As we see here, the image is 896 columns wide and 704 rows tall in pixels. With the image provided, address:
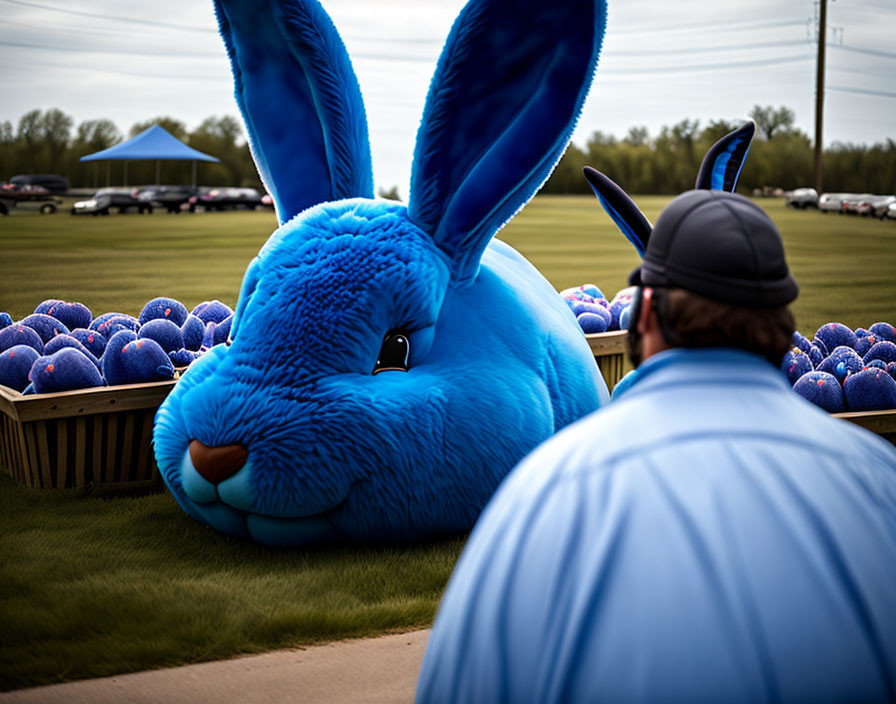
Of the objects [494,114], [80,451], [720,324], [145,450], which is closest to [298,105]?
[494,114]

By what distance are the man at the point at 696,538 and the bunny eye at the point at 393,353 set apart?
2263 mm

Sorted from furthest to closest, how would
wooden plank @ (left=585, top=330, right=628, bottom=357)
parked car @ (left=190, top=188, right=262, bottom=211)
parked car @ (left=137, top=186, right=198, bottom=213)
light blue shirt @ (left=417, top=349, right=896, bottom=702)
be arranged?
parked car @ (left=190, top=188, right=262, bottom=211)
parked car @ (left=137, top=186, right=198, bottom=213)
wooden plank @ (left=585, top=330, right=628, bottom=357)
light blue shirt @ (left=417, top=349, right=896, bottom=702)

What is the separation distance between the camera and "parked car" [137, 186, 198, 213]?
29.7 meters

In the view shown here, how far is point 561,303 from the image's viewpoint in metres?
4.89

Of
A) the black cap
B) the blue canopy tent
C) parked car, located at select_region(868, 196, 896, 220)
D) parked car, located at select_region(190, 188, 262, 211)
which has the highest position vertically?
the blue canopy tent

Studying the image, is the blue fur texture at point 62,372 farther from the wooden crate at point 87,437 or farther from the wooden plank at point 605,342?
the wooden plank at point 605,342

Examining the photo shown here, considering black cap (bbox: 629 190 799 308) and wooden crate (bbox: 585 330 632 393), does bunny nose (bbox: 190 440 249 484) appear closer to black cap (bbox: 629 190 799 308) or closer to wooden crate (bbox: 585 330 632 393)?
black cap (bbox: 629 190 799 308)

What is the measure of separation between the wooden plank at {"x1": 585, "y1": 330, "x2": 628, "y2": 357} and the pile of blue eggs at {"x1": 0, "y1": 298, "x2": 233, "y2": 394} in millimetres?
2096

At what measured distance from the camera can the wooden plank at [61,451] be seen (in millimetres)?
4918

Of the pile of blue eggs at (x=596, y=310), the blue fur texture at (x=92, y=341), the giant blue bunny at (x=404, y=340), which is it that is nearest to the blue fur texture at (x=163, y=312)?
the blue fur texture at (x=92, y=341)

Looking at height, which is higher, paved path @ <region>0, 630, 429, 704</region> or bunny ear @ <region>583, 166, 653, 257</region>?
bunny ear @ <region>583, 166, 653, 257</region>

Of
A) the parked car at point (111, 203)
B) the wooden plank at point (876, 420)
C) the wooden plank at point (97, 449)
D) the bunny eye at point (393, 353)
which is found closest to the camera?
the bunny eye at point (393, 353)

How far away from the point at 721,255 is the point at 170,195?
30390mm

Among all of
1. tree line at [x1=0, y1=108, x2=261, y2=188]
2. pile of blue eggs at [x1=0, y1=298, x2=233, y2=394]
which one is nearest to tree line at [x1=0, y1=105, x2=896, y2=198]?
tree line at [x1=0, y1=108, x2=261, y2=188]
